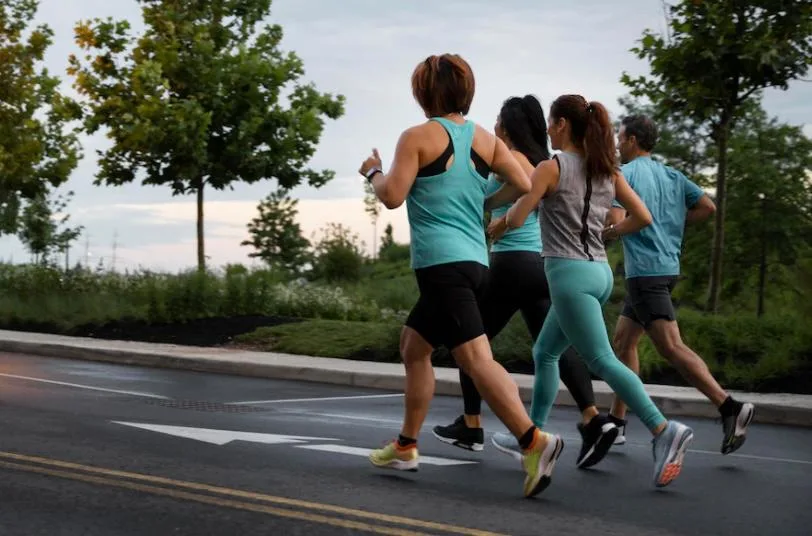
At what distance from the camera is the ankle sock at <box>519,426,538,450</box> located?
6.13m

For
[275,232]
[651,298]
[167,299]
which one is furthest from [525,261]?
[275,232]

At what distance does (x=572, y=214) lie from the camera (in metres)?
6.66

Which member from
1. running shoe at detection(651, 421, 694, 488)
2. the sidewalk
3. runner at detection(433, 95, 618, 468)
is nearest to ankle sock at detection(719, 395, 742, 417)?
runner at detection(433, 95, 618, 468)

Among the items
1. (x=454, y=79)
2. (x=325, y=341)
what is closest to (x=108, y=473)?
(x=454, y=79)

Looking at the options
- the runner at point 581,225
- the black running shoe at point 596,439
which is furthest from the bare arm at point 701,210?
the black running shoe at point 596,439

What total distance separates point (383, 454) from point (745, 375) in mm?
6357

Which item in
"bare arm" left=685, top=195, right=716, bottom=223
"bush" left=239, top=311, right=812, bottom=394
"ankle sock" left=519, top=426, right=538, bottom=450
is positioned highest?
"bare arm" left=685, top=195, right=716, bottom=223

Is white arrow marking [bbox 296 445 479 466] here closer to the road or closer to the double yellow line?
the road

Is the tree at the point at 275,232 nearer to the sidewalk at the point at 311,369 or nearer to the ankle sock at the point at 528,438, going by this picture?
the sidewalk at the point at 311,369

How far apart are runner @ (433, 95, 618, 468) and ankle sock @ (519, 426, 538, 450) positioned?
52.5 inches

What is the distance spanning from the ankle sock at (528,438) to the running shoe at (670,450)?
0.72 m

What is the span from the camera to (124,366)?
50.4ft

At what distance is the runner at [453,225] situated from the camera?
6145mm

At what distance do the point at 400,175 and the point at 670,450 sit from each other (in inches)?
74.2
